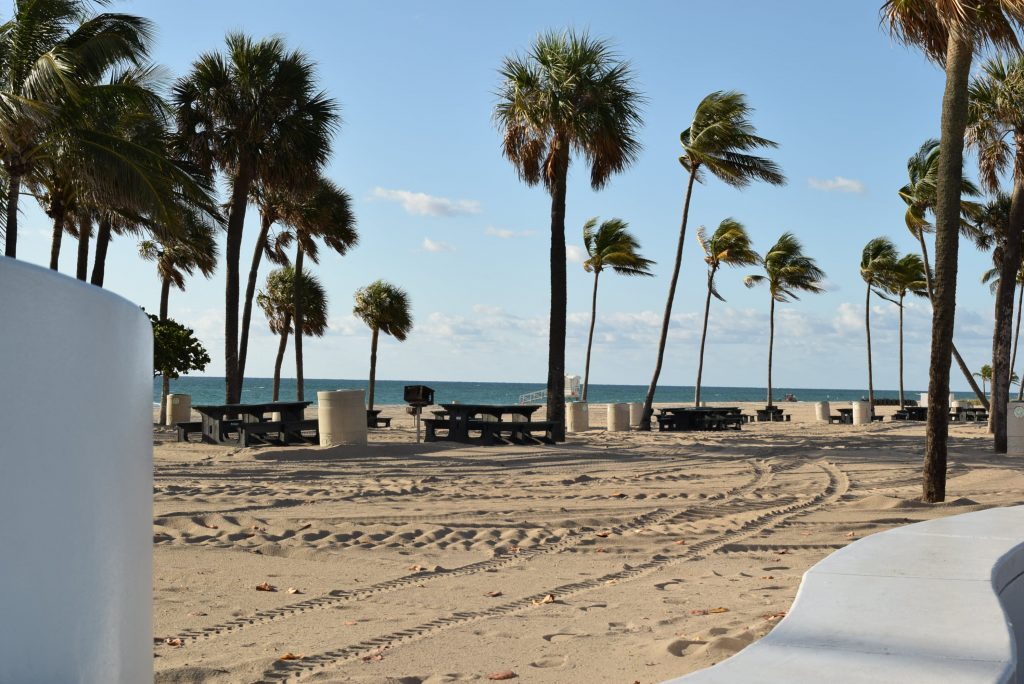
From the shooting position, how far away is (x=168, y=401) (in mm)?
27078

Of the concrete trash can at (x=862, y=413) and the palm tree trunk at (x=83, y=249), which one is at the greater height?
the palm tree trunk at (x=83, y=249)

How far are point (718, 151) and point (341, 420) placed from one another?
48.1 ft

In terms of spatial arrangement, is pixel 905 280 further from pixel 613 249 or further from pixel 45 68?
pixel 45 68

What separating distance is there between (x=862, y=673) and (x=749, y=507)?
755cm

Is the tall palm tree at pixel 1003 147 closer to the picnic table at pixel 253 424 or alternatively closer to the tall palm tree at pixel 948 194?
the tall palm tree at pixel 948 194

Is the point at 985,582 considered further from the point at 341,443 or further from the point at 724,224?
the point at 724,224

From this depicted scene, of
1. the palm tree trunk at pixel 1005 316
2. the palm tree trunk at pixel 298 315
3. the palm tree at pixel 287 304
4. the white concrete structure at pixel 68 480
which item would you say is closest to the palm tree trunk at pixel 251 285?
the palm tree trunk at pixel 298 315

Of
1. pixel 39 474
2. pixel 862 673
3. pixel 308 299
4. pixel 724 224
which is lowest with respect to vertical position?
pixel 862 673

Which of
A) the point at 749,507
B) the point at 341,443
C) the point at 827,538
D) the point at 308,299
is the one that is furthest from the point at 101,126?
the point at 308,299

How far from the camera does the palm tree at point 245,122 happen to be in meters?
21.9

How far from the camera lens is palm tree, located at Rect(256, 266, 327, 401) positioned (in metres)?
→ 37.2

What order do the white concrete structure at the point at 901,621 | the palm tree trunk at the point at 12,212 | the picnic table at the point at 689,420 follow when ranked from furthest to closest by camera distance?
the picnic table at the point at 689,420, the palm tree trunk at the point at 12,212, the white concrete structure at the point at 901,621

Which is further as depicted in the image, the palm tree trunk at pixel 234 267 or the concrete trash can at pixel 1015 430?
the palm tree trunk at pixel 234 267

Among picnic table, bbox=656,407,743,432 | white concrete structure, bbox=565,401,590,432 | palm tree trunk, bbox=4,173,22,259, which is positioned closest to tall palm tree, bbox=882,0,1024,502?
palm tree trunk, bbox=4,173,22,259
